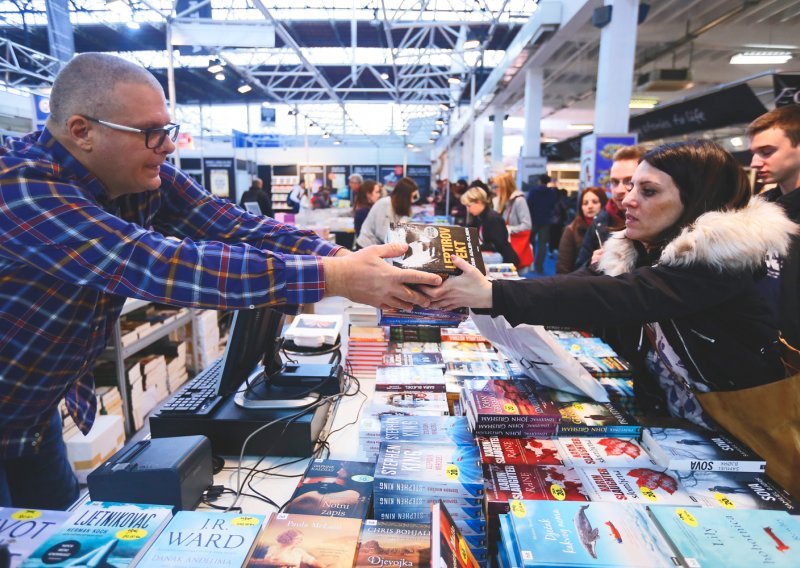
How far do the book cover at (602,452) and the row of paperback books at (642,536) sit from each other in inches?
9.8

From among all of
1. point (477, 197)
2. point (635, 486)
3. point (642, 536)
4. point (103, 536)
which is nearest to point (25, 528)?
point (103, 536)

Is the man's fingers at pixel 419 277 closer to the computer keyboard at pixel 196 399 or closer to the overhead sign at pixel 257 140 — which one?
the computer keyboard at pixel 196 399

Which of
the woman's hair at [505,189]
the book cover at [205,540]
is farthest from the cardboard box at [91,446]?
the woman's hair at [505,189]

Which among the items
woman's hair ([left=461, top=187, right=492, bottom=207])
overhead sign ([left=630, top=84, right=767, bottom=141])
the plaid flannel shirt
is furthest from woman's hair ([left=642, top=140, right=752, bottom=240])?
overhead sign ([left=630, top=84, right=767, bottom=141])

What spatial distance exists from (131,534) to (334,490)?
42 cm

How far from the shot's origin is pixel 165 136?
1.34m

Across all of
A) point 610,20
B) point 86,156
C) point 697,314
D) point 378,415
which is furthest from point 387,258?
point 610,20

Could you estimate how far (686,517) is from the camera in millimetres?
1009

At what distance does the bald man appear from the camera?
3.68ft

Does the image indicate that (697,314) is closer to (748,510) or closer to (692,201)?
(692,201)

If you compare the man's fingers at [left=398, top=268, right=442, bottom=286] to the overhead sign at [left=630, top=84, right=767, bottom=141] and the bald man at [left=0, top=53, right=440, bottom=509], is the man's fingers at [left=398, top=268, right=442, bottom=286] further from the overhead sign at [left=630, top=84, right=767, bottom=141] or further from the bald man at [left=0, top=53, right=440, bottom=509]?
the overhead sign at [left=630, top=84, right=767, bottom=141]

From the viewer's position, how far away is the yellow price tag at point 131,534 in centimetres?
96

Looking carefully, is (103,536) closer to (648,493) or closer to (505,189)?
(648,493)

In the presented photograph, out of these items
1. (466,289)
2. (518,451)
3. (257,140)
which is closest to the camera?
(518,451)
